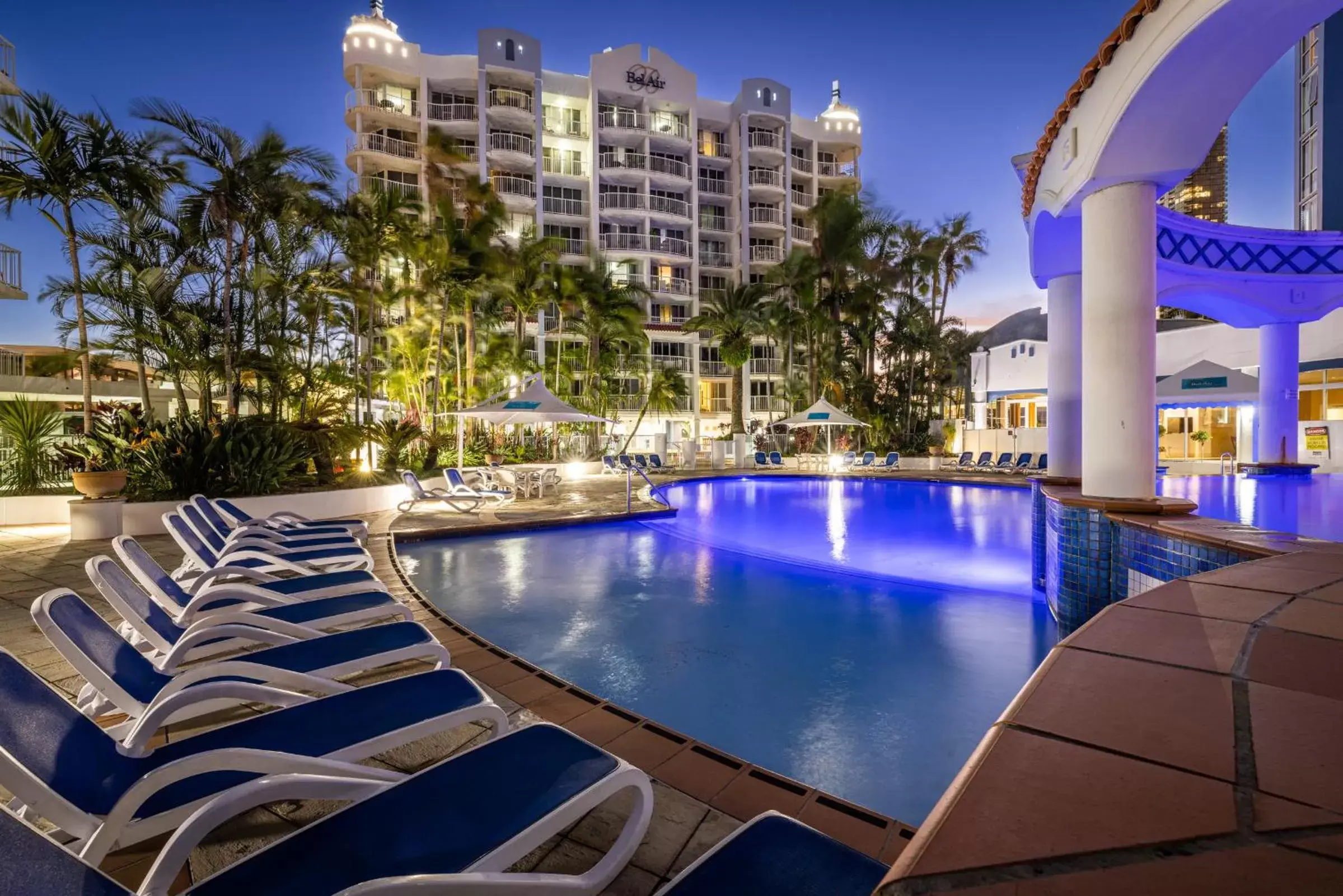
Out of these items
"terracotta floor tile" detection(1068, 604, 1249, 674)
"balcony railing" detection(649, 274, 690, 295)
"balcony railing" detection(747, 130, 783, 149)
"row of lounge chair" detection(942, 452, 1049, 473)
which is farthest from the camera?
"balcony railing" detection(747, 130, 783, 149)

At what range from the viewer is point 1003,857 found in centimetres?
77

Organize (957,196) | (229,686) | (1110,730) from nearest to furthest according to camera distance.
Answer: (1110,730), (229,686), (957,196)

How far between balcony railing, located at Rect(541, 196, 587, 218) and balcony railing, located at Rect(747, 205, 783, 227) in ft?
35.6

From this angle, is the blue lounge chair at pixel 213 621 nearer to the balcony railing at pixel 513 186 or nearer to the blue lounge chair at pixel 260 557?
the blue lounge chair at pixel 260 557

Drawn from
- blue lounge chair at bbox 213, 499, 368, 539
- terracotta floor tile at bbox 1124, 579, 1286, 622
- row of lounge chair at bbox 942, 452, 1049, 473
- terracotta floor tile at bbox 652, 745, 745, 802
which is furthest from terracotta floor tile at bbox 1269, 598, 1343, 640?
row of lounge chair at bbox 942, 452, 1049, 473

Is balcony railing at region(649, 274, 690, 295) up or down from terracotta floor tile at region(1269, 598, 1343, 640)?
up

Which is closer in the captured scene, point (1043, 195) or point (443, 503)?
Answer: point (1043, 195)

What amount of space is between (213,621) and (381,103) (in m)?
41.9

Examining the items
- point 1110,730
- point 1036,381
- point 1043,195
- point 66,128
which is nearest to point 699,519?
point 1043,195

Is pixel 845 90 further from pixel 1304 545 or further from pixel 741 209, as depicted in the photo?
pixel 1304 545

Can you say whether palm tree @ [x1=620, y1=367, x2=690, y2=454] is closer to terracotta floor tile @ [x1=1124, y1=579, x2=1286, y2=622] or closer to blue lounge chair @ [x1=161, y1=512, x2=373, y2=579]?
blue lounge chair @ [x1=161, y1=512, x2=373, y2=579]

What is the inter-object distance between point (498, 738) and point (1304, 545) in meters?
4.71

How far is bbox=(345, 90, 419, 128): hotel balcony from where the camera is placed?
35719 millimetres

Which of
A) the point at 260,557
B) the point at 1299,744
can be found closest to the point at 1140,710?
the point at 1299,744
